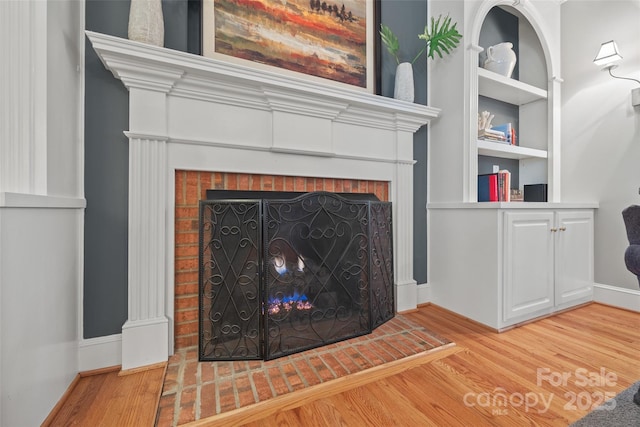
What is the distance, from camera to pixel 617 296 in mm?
2033

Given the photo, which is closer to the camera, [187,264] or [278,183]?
[187,264]

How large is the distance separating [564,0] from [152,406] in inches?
154

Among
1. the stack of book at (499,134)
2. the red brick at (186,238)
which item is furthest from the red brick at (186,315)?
the stack of book at (499,134)

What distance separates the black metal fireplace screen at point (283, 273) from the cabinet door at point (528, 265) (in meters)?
0.83

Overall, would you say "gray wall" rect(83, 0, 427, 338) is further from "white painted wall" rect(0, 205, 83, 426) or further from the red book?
the red book

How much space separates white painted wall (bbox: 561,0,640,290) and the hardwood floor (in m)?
0.90

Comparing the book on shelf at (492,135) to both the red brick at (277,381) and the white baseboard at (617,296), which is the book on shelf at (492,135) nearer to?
the white baseboard at (617,296)

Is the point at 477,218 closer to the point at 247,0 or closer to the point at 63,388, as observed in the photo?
the point at 247,0

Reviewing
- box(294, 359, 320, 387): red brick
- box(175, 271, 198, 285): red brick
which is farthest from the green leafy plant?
box(294, 359, 320, 387): red brick

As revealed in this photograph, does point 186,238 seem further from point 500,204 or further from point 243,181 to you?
point 500,204

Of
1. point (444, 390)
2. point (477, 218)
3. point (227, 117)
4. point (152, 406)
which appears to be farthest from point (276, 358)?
point (477, 218)

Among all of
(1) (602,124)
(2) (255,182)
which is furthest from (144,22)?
(1) (602,124)

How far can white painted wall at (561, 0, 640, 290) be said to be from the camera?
198 centimetres

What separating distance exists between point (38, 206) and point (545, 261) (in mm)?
2665
